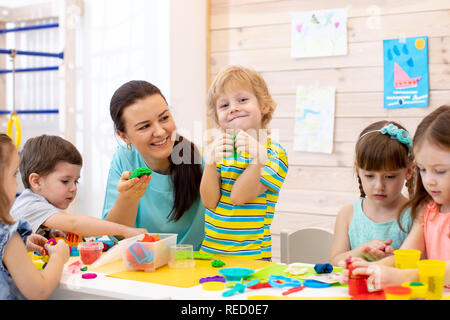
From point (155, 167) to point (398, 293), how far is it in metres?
0.94

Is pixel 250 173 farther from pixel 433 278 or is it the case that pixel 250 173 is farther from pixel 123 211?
pixel 433 278

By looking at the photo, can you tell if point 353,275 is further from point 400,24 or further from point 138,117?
point 400,24

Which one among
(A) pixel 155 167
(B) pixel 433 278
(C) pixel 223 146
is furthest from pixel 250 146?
(B) pixel 433 278

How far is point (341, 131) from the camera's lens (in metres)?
2.48

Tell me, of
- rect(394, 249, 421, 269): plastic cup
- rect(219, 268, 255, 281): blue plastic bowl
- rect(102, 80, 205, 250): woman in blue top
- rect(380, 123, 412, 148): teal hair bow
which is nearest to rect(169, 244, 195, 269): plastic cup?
rect(219, 268, 255, 281): blue plastic bowl

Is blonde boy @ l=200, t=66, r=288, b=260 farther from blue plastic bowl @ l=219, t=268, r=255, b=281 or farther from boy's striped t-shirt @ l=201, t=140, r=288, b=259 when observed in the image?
blue plastic bowl @ l=219, t=268, r=255, b=281

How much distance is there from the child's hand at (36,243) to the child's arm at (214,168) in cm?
45

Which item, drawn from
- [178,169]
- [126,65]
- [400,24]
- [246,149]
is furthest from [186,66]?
[246,149]

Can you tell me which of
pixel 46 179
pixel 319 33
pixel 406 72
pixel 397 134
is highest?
pixel 319 33

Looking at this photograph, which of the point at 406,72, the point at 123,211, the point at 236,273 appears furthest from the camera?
the point at 406,72

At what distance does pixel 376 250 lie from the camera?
1.21 metres

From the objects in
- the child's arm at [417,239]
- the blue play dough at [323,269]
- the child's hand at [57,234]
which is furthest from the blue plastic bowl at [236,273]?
the child's hand at [57,234]

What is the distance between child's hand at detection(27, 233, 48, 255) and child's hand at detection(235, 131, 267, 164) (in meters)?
0.57
